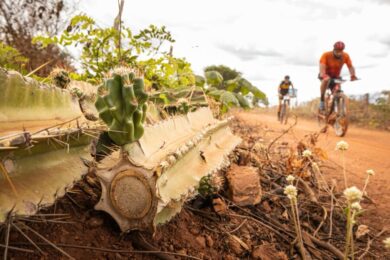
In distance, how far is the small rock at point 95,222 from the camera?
169 cm

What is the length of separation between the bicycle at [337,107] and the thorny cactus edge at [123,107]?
29.0 feet

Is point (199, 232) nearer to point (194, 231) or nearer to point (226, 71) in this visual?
point (194, 231)

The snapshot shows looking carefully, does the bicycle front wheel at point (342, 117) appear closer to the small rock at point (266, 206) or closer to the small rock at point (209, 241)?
the small rock at point (266, 206)

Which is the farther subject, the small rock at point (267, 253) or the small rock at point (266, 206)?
the small rock at point (266, 206)

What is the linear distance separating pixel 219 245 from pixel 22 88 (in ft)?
4.37

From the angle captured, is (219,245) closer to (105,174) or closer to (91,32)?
(105,174)

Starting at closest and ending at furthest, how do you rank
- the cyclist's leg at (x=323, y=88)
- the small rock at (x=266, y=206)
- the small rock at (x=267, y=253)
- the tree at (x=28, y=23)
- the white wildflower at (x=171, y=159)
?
the white wildflower at (x=171, y=159) → the small rock at (x=267, y=253) → the small rock at (x=266, y=206) → the tree at (x=28, y=23) → the cyclist's leg at (x=323, y=88)

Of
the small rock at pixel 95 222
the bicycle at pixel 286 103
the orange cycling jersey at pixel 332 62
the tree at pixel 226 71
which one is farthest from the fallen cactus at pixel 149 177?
the tree at pixel 226 71

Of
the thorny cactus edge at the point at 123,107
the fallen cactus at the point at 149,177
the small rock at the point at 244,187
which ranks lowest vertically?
the small rock at the point at 244,187

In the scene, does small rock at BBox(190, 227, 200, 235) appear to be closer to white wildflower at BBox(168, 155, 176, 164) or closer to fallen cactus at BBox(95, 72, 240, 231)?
fallen cactus at BBox(95, 72, 240, 231)

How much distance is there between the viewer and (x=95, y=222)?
1689mm

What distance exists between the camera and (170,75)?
4109 mm

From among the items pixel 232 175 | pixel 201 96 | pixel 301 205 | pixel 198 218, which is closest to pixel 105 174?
pixel 198 218

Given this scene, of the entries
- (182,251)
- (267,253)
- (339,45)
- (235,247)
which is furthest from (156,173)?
(339,45)
